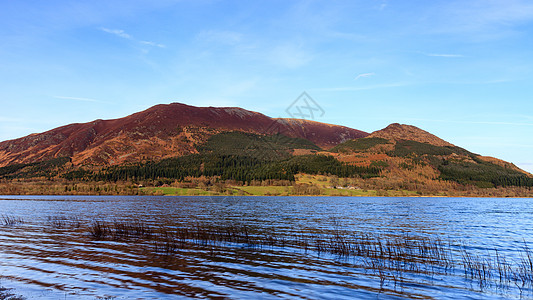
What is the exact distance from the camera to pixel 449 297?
54.8 ft

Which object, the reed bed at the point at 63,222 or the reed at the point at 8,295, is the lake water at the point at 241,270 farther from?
the reed bed at the point at 63,222

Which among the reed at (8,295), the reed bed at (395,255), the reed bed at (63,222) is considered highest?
the reed at (8,295)

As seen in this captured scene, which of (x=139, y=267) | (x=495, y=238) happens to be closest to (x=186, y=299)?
(x=139, y=267)

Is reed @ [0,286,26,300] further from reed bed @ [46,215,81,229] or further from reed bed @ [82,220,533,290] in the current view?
reed bed @ [46,215,81,229]

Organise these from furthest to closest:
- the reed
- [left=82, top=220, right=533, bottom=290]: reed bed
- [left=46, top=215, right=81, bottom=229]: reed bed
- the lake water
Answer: [left=46, top=215, right=81, bottom=229]: reed bed → [left=82, top=220, right=533, bottom=290]: reed bed → the lake water → the reed

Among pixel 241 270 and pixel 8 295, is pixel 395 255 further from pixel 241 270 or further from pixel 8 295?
pixel 8 295

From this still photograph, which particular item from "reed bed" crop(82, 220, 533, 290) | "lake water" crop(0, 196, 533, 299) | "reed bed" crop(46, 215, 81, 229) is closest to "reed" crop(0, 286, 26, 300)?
"lake water" crop(0, 196, 533, 299)

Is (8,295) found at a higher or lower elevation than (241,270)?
higher

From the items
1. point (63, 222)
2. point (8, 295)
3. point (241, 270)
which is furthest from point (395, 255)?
point (63, 222)

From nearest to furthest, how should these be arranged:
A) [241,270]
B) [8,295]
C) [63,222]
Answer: [8,295], [241,270], [63,222]

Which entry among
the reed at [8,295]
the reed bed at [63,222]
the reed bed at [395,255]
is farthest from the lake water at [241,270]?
the reed bed at [63,222]

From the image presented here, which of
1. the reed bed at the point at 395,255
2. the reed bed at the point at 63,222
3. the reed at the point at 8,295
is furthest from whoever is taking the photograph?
the reed bed at the point at 63,222

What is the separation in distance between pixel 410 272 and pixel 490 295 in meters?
4.98

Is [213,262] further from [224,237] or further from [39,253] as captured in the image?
[39,253]
